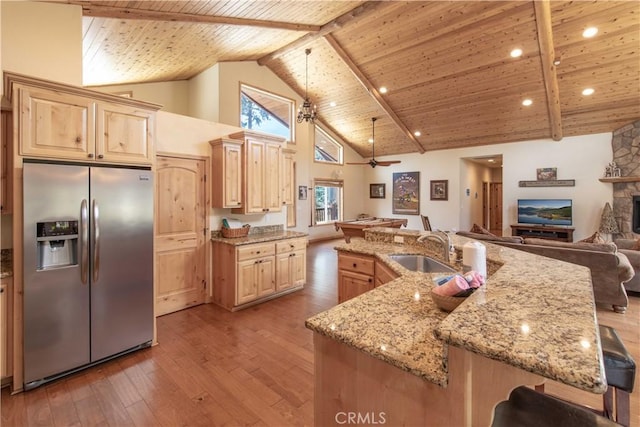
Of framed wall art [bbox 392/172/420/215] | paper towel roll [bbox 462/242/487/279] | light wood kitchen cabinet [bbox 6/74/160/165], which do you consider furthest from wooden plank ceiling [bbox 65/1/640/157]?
paper towel roll [bbox 462/242/487/279]

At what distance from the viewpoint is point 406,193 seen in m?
10.0

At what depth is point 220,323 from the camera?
3.39m

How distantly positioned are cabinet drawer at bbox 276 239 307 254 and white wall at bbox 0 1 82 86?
2.97m

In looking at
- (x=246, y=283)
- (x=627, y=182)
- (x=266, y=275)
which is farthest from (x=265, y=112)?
(x=627, y=182)

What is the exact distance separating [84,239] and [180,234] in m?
1.35

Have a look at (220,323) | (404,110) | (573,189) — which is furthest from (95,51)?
(573,189)

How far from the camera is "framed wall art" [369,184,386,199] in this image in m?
10.6

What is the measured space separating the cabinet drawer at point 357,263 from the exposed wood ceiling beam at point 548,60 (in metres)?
4.60

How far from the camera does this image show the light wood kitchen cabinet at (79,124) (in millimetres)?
2184

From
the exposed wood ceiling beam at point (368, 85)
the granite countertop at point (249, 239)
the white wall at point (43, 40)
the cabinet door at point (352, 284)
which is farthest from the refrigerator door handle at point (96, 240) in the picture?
the exposed wood ceiling beam at point (368, 85)

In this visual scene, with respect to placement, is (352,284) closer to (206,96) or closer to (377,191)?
(206,96)

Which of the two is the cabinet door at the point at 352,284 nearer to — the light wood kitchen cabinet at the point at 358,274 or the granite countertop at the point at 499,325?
the light wood kitchen cabinet at the point at 358,274

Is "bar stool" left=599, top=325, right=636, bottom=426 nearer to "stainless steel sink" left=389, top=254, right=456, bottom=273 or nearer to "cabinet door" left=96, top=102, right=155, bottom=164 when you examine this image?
"stainless steel sink" left=389, top=254, right=456, bottom=273

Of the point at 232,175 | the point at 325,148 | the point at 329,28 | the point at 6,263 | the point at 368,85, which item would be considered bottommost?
the point at 6,263
